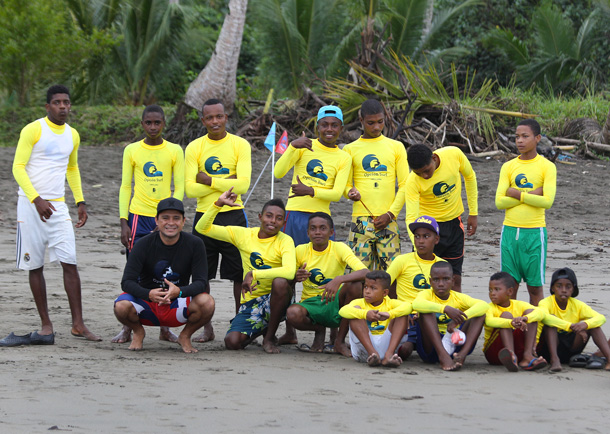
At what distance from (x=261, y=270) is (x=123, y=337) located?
118cm

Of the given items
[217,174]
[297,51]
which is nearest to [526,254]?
[217,174]

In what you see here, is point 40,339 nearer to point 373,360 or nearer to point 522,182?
point 373,360

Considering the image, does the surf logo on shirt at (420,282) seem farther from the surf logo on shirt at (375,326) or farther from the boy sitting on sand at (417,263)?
the surf logo on shirt at (375,326)

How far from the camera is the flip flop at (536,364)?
5.32m

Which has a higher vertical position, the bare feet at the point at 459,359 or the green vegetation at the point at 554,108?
the green vegetation at the point at 554,108

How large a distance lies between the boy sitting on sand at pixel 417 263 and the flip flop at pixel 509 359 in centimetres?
72

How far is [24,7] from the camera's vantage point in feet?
68.8

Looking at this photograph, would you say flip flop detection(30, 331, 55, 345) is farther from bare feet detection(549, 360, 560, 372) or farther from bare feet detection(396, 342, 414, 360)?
bare feet detection(549, 360, 560, 372)

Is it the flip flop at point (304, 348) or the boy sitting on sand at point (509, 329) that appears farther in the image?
the flip flop at point (304, 348)

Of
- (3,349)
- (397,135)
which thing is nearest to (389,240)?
(3,349)

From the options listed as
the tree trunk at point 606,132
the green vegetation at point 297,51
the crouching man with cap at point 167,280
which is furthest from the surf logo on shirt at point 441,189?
the tree trunk at point 606,132

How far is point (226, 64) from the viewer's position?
17.5 meters

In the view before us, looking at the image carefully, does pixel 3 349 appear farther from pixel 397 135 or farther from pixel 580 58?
pixel 580 58

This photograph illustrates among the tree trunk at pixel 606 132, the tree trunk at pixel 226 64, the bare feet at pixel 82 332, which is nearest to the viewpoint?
the bare feet at pixel 82 332
